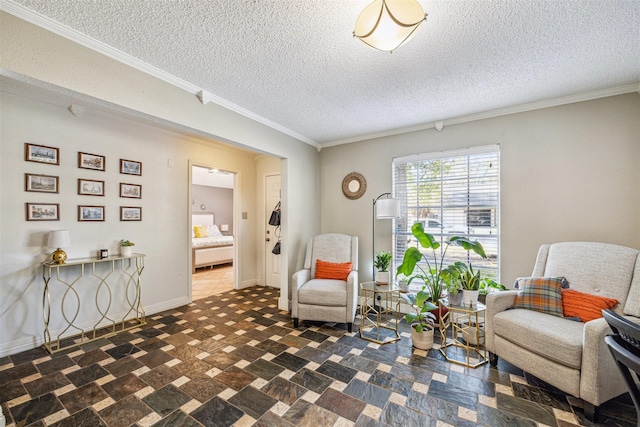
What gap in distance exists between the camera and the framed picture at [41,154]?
102 inches

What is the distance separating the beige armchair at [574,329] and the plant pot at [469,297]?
192mm

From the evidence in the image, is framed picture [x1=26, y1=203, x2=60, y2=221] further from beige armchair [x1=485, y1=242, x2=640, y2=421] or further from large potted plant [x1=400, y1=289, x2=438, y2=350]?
beige armchair [x1=485, y1=242, x2=640, y2=421]

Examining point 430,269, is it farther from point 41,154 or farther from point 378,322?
point 41,154

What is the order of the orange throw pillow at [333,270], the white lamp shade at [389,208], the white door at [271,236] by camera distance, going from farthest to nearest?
1. the white door at [271,236]
2. the orange throw pillow at [333,270]
3. the white lamp shade at [389,208]

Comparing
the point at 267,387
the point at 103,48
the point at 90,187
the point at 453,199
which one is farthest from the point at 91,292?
the point at 453,199

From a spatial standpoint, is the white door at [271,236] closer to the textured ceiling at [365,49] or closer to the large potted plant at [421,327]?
the textured ceiling at [365,49]

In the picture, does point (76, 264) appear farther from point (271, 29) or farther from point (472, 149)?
point (472, 149)

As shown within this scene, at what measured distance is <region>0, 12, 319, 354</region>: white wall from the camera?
1738 mm

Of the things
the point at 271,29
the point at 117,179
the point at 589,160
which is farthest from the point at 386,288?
the point at 117,179

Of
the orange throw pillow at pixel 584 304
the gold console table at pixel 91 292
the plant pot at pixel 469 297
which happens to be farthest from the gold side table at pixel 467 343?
the gold console table at pixel 91 292

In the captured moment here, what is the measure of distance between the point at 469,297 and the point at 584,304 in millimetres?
798

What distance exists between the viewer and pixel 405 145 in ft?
12.1

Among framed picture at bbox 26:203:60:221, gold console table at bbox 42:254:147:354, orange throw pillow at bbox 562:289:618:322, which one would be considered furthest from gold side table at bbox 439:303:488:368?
framed picture at bbox 26:203:60:221

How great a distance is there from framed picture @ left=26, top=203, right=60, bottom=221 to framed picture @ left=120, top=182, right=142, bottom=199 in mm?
627
